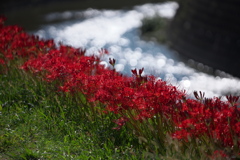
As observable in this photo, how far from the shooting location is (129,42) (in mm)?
15859

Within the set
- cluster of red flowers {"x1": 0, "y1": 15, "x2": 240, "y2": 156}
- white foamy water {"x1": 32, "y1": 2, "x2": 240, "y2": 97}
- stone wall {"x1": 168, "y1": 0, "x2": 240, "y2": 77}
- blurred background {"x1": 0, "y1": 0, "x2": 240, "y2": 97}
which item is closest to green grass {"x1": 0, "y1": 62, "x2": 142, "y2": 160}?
cluster of red flowers {"x1": 0, "y1": 15, "x2": 240, "y2": 156}

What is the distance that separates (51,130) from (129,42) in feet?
35.4

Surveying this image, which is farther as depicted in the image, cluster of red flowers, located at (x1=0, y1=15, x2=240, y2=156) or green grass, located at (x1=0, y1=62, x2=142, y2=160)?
green grass, located at (x1=0, y1=62, x2=142, y2=160)

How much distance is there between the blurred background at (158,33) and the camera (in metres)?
11.3

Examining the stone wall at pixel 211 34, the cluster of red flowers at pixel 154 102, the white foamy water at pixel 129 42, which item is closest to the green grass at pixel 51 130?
the cluster of red flowers at pixel 154 102

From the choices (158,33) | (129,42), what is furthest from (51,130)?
(158,33)

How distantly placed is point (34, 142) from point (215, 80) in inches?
269

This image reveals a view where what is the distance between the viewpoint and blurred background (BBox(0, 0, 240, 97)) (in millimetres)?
11258

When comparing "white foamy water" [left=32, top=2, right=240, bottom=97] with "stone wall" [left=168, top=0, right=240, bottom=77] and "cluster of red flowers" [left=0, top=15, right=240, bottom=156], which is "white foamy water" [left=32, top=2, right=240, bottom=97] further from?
"cluster of red flowers" [left=0, top=15, right=240, bottom=156]

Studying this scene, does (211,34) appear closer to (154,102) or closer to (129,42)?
(129,42)

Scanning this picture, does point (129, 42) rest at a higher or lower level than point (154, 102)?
lower

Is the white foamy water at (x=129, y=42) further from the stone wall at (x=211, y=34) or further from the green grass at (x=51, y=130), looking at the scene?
the green grass at (x=51, y=130)

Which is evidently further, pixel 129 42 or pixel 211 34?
pixel 129 42

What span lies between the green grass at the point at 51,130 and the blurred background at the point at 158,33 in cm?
168
